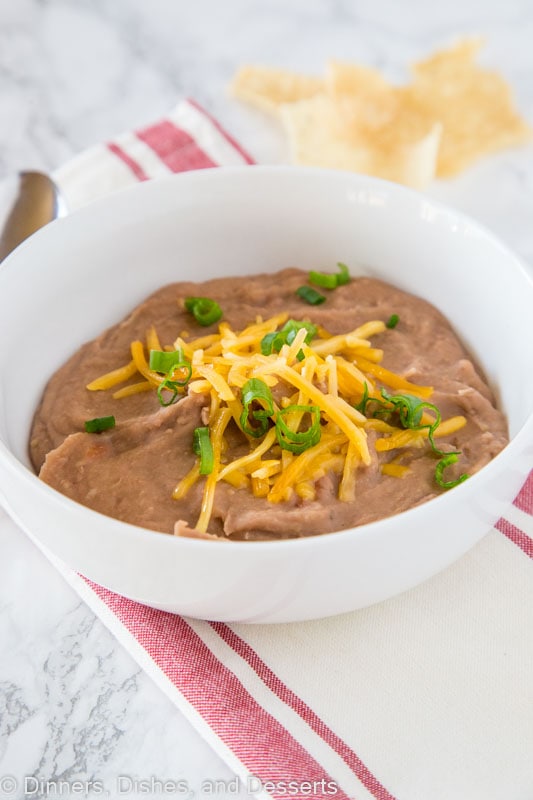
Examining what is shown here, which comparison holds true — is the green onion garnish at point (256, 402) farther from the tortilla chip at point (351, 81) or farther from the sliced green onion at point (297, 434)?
the tortilla chip at point (351, 81)

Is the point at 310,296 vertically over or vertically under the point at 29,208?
over

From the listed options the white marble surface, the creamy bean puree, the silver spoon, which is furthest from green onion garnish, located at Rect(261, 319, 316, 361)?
the silver spoon

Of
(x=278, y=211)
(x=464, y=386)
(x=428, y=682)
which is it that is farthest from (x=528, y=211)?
(x=428, y=682)

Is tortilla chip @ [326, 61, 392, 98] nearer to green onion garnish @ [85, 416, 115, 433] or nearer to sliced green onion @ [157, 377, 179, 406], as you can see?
sliced green onion @ [157, 377, 179, 406]

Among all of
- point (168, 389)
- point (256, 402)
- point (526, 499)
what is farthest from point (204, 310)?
point (526, 499)

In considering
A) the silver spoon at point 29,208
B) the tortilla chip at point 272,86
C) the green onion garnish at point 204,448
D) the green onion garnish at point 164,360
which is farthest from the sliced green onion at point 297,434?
the tortilla chip at point 272,86

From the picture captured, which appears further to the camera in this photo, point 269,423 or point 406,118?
point 406,118

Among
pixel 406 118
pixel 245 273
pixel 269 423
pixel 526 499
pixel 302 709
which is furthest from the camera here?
pixel 406 118

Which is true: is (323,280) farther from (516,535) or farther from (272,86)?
(272,86)
